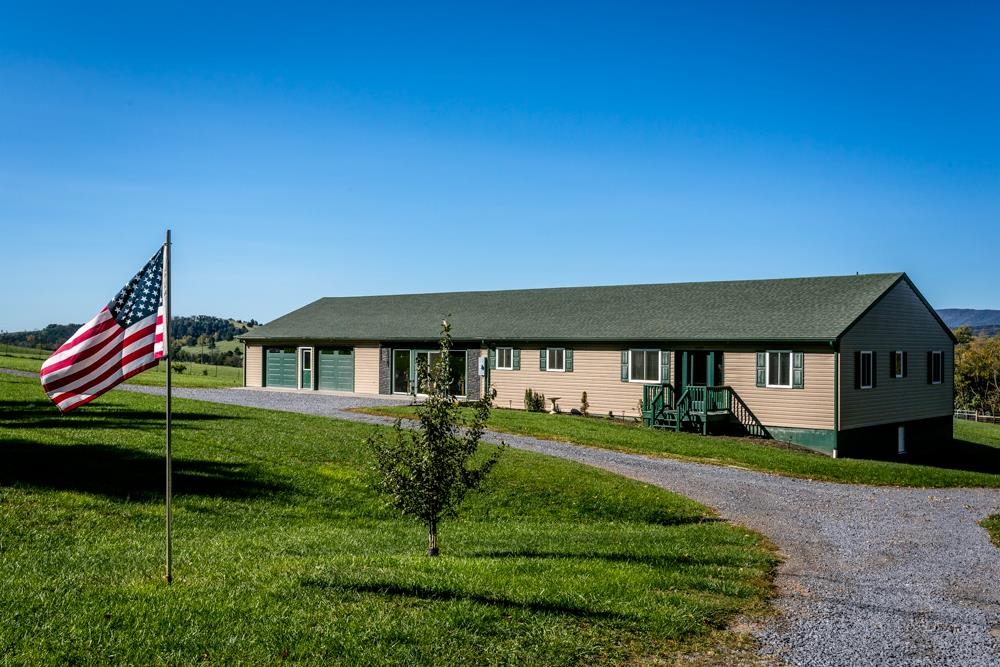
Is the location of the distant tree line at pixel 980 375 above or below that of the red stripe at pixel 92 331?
below

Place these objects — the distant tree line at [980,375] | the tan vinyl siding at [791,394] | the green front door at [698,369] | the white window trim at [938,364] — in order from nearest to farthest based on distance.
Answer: the tan vinyl siding at [791,394] → the green front door at [698,369] → the white window trim at [938,364] → the distant tree line at [980,375]

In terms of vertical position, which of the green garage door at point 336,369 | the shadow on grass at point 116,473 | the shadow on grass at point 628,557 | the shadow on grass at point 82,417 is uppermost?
the green garage door at point 336,369

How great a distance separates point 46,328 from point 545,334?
85.6m

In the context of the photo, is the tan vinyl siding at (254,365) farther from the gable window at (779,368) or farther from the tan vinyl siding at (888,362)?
the tan vinyl siding at (888,362)

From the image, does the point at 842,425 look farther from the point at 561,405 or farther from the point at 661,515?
the point at 661,515

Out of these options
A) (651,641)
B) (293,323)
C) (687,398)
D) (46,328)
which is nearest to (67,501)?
(651,641)

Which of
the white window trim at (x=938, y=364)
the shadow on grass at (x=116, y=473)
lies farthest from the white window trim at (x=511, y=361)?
the shadow on grass at (x=116, y=473)

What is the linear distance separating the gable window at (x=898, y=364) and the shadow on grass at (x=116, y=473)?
75.8 ft

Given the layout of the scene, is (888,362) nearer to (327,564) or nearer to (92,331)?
(327,564)

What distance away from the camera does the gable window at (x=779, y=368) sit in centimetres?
2722

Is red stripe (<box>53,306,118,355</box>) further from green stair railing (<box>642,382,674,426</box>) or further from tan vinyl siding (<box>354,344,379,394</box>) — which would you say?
tan vinyl siding (<box>354,344,379,394</box>)

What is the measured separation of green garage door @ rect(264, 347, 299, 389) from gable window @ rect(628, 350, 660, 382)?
1734 centimetres

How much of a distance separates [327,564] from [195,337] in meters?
106

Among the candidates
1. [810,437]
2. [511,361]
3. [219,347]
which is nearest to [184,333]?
[219,347]
